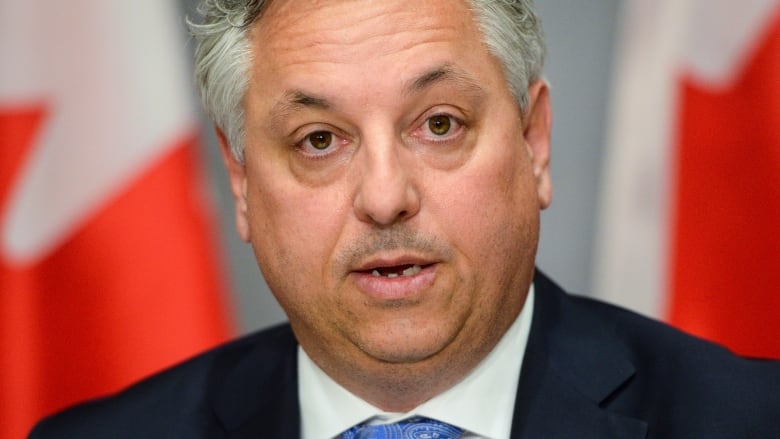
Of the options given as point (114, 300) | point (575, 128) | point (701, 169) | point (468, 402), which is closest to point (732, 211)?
point (701, 169)

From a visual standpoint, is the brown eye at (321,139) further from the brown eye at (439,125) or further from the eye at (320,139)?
the brown eye at (439,125)

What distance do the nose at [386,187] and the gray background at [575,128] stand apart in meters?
1.48

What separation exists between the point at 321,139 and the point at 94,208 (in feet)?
4.12

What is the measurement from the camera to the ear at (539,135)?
2420 mm

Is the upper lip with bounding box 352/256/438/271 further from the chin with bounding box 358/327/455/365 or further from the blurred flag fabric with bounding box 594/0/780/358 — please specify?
the blurred flag fabric with bounding box 594/0/780/358

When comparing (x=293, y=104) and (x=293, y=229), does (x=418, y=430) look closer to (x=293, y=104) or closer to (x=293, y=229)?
(x=293, y=229)

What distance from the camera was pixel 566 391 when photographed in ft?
7.73

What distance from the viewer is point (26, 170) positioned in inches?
128

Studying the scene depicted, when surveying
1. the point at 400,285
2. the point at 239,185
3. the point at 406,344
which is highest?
the point at 239,185

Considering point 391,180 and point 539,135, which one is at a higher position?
point 539,135

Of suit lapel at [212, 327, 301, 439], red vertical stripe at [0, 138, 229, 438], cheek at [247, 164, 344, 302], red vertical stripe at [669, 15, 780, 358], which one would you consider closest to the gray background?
red vertical stripe at [0, 138, 229, 438]

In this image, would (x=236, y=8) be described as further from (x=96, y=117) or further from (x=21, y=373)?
(x=21, y=373)

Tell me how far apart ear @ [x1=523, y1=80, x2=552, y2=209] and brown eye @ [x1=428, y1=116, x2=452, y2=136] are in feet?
0.81

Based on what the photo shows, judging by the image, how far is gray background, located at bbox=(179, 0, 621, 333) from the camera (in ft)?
11.7
